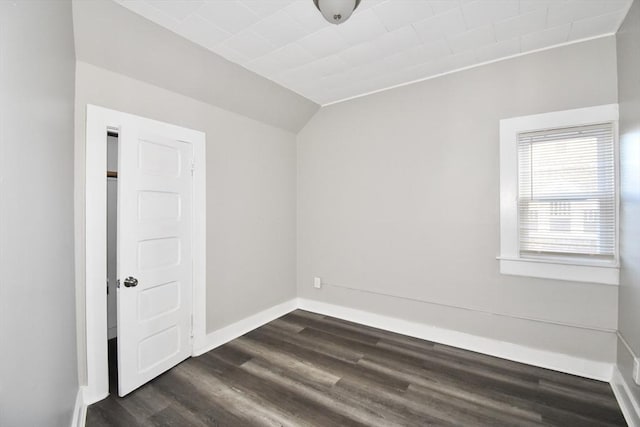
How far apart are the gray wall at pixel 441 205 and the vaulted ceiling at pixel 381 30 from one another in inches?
11.2

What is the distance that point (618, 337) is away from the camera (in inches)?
90.4

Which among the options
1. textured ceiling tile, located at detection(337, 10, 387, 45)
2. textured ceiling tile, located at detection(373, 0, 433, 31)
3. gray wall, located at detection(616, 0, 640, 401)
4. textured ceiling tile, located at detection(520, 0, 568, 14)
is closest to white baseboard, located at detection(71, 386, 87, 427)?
textured ceiling tile, located at detection(337, 10, 387, 45)

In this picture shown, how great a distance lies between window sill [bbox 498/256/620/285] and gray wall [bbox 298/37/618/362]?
6 cm

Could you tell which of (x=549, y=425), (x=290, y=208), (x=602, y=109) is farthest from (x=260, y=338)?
(x=602, y=109)

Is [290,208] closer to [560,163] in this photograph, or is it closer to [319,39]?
[319,39]

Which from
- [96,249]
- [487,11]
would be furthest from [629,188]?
[96,249]

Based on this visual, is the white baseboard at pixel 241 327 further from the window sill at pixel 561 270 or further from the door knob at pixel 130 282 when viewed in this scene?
the window sill at pixel 561 270

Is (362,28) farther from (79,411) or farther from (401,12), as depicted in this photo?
(79,411)

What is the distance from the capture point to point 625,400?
80.7 inches

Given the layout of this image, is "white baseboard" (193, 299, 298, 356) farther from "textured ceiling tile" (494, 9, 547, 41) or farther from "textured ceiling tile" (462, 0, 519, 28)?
"textured ceiling tile" (494, 9, 547, 41)

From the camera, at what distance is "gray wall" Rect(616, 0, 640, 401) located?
194 centimetres

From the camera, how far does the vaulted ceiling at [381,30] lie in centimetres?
205

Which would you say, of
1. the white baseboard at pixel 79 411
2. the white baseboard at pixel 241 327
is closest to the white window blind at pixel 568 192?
the white baseboard at pixel 241 327

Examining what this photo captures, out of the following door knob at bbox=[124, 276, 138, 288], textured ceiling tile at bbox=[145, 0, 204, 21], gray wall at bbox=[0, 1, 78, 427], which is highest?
textured ceiling tile at bbox=[145, 0, 204, 21]
